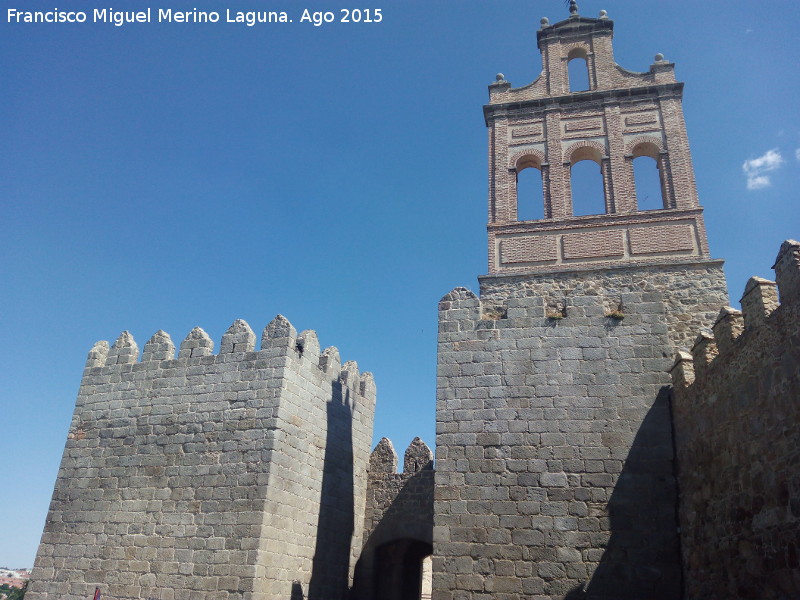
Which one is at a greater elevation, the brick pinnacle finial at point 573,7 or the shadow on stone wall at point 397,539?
the brick pinnacle finial at point 573,7

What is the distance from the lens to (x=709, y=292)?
9.57m

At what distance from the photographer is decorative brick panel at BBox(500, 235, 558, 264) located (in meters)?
10.6

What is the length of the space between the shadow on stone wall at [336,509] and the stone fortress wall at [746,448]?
18.0 ft

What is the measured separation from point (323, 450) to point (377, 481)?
1662 mm

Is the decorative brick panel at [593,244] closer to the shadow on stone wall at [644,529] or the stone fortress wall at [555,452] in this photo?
the stone fortress wall at [555,452]

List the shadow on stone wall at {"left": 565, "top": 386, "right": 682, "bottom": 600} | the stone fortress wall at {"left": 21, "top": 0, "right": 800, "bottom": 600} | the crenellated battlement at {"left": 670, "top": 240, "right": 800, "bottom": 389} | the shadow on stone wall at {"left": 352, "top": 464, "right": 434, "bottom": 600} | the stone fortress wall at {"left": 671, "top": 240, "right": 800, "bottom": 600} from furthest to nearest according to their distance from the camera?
the shadow on stone wall at {"left": 352, "top": 464, "right": 434, "bottom": 600} < the shadow on stone wall at {"left": 565, "top": 386, "right": 682, "bottom": 600} < the stone fortress wall at {"left": 21, "top": 0, "right": 800, "bottom": 600} < the crenellated battlement at {"left": 670, "top": 240, "right": 800, "bottom": 389} < the stone fortress wall at {"left": 671, "top": 240, "right": 800, "bottom": 600}

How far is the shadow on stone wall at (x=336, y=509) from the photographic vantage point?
1018 cm

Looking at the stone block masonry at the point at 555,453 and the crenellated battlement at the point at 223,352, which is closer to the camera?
the stone block masonry at the point at 555,453

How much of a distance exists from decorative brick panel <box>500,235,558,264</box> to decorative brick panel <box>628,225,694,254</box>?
4.07 ft

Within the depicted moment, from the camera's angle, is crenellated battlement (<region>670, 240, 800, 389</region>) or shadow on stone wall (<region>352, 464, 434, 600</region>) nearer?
crenellated battlement (<region>670, 240, 800, 389</region>)

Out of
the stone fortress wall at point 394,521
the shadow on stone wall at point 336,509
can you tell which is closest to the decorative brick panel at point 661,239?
the stone fortress wall at point 394,521

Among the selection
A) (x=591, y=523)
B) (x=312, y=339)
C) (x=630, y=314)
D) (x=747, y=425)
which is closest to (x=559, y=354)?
(x=630, y=314)

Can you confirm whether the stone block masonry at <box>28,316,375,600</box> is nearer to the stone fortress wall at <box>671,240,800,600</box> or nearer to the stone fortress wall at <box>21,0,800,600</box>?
the stone fortress wall at <box>21,0,800,600</box>

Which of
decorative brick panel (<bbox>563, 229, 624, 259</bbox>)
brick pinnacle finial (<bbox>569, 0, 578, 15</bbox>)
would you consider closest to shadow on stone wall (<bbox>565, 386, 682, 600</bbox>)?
decorative brick panel (<bbox>563, 229, 624, 259</bbox>)
